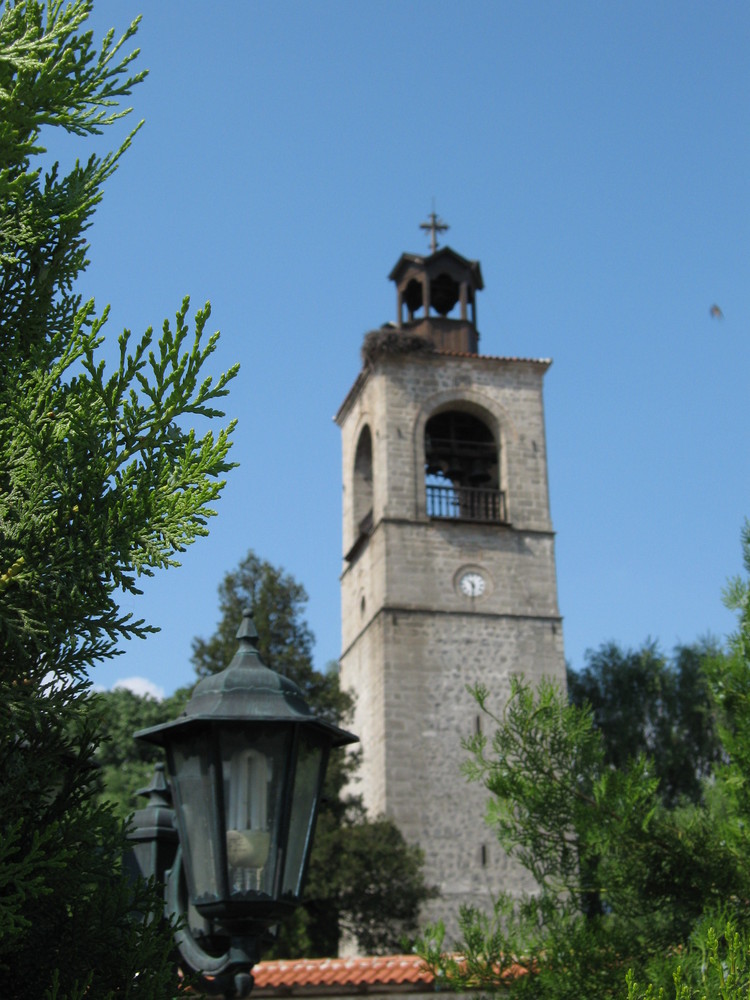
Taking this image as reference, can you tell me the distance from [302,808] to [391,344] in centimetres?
2207

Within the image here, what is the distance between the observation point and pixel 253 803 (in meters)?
4.09

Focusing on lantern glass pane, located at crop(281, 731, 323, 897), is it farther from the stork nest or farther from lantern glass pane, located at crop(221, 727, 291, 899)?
the stork nest

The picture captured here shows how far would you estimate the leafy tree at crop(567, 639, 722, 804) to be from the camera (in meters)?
30.2

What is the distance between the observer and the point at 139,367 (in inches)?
124

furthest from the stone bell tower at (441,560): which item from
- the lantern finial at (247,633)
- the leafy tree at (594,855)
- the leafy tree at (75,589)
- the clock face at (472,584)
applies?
the leafy tree at (75,589)

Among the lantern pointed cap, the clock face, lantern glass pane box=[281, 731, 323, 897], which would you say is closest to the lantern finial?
the lantern pointed cap

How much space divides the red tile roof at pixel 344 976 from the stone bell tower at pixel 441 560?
25.9 ft

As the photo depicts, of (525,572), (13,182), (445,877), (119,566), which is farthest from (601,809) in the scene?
(525,572)

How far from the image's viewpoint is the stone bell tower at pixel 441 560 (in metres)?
22.5

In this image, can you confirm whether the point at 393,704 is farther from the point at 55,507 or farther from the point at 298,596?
the point at 55,507

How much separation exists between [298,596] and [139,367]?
20.9 metres

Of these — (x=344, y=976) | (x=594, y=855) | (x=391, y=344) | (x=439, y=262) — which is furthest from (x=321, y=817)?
(x=594, y=855)

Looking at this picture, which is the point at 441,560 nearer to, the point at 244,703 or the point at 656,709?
the point at 656,709

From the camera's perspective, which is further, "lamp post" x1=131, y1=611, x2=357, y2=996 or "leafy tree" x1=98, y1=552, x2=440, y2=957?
"leafy tree" x1=98, y1=552, x2=440, y2=957
